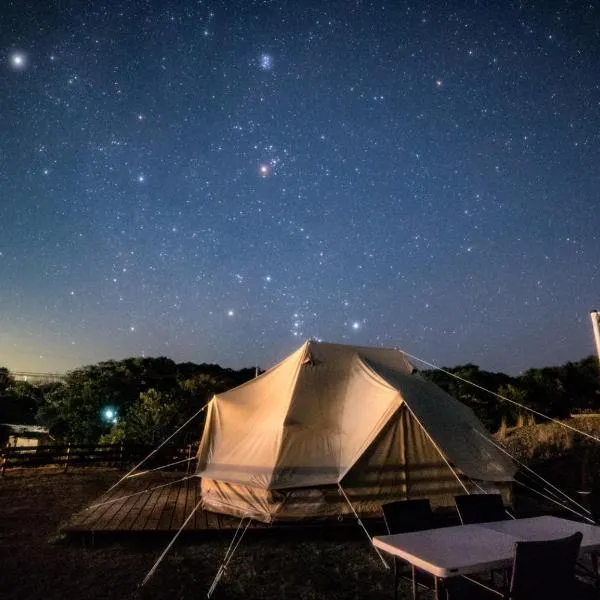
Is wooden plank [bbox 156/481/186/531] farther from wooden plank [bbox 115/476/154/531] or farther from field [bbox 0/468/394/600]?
wooden plank [bbox 115/476/154/531]

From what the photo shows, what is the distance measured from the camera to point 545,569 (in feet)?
9.75

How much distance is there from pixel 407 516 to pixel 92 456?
11.8 metres

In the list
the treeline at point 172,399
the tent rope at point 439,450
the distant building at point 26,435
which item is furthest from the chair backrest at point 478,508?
the distant building at point 26,435

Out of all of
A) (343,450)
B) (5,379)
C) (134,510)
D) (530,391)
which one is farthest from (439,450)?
(5,379)

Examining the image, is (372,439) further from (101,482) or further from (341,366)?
(101,482)

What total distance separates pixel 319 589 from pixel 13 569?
3.56 metres

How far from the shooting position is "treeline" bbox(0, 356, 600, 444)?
16.2 metres

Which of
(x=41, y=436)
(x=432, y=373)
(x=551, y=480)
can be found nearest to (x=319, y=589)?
(x=551, y=480)

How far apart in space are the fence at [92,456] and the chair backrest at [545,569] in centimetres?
1018

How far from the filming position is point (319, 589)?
496cm

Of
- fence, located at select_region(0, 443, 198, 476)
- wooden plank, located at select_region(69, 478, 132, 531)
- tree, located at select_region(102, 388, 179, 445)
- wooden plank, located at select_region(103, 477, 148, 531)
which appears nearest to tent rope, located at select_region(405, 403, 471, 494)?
wooden plank, located at select_region(103, 477, 148, 531)

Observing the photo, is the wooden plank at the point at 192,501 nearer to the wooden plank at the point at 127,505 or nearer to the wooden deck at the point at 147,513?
the wooden deck at the point at 147,513

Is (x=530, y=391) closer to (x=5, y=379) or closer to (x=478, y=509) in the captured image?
(x=478, y=509)

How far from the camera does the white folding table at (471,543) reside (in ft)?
9.93
